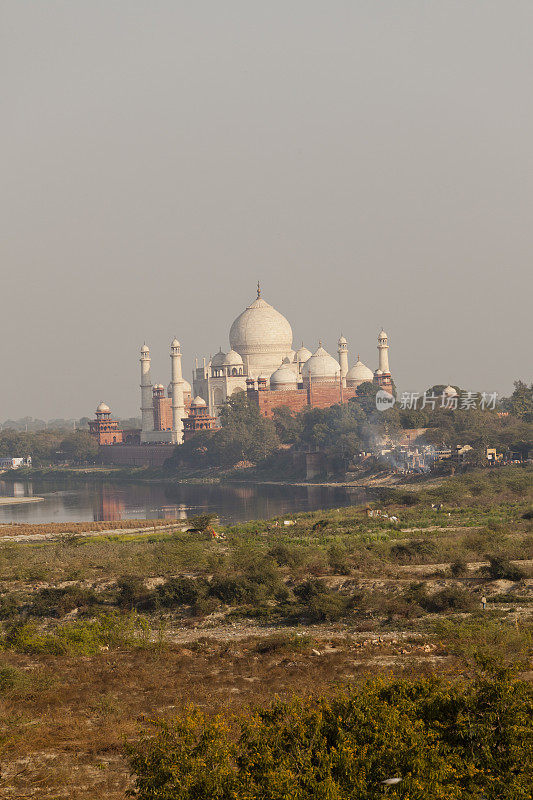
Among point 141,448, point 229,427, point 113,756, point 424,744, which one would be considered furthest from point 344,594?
point 141,448

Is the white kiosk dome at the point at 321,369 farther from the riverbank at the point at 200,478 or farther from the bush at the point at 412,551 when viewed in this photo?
the bush at the point at 412,551

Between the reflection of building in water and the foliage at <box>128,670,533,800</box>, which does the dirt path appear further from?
the foliage at <box>128,670,533,800</box>

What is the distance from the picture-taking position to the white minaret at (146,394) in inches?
3228

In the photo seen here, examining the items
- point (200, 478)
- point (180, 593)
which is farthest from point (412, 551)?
point (200, 478)

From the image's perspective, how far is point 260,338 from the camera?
81.8 meters

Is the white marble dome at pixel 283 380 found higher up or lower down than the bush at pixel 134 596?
higher up

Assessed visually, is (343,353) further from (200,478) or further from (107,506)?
(107,506)

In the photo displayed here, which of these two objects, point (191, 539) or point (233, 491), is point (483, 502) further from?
point (233, 491)

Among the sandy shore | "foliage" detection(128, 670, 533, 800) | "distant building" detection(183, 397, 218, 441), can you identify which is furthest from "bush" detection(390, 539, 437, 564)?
"distant building" detection(183, 397, 218, 441)

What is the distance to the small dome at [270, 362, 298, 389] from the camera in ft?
255

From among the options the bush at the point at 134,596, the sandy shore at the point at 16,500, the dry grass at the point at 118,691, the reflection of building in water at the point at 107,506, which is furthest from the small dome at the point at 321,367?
the dry grass at the point at 118,691

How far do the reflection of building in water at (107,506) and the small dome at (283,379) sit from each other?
21006 mm

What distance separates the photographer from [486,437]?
49250mm

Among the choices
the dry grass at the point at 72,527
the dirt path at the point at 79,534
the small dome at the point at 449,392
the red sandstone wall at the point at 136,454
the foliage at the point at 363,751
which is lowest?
the dirt path at the point at 79,534
